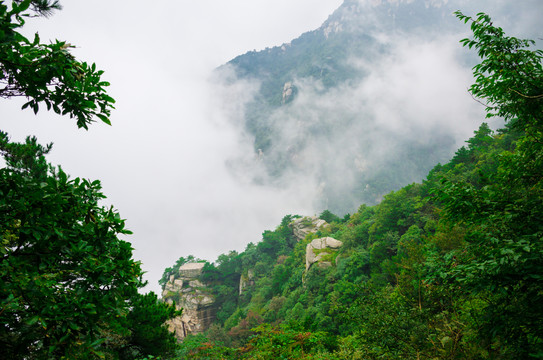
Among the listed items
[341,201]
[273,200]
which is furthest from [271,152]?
[341,201]

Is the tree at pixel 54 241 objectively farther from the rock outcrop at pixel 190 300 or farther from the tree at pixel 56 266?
the rock outcrop at pixel 190 300

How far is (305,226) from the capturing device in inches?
2203

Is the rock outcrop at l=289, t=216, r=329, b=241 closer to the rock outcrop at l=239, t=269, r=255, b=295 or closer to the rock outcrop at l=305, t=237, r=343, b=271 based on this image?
the rock outcrop at l=239, t=269, r=255, b=295

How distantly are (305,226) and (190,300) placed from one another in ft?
92.8

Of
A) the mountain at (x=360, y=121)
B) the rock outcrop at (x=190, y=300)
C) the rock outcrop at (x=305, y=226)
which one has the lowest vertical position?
the rock outcrop at (x=190, y=300)

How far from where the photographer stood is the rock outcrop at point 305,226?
174 ft

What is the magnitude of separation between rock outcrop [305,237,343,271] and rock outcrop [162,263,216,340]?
27789 millimetres

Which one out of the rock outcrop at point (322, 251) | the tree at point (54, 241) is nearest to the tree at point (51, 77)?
the tree at point (54, 241)

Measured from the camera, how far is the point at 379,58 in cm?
19112

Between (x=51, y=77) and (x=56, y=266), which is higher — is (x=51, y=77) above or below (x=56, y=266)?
above

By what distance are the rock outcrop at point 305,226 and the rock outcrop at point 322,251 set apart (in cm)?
1631

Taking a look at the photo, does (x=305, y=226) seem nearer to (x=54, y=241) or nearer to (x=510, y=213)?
(x=510, y=213)

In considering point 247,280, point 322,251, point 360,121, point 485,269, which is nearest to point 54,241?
point 485,269

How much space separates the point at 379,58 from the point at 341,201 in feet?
444
